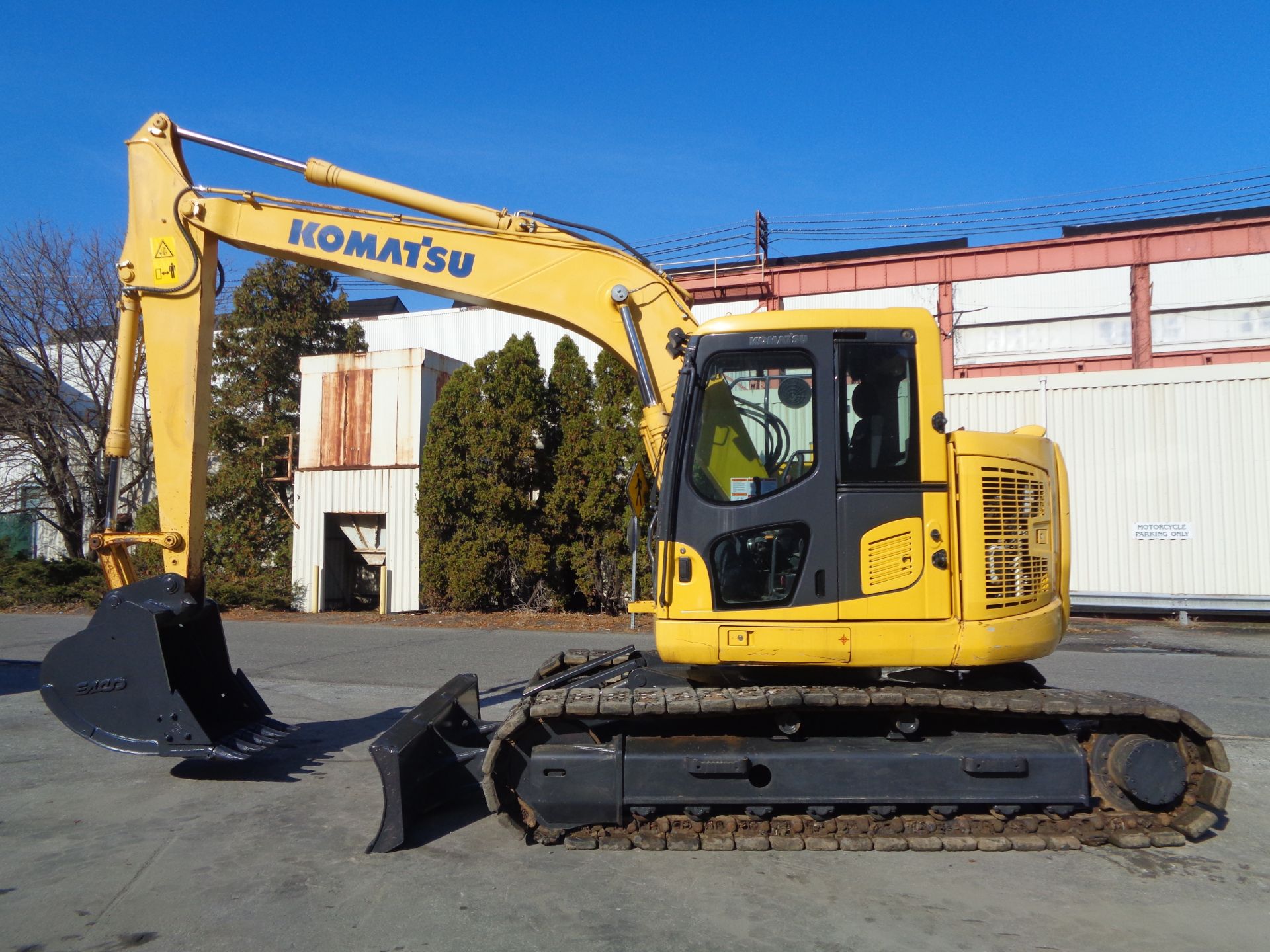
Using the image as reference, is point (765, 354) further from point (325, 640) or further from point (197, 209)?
point (325, 640)

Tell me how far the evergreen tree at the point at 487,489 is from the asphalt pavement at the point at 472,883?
9.70 metres

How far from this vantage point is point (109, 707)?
552cm

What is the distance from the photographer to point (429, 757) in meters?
5.18

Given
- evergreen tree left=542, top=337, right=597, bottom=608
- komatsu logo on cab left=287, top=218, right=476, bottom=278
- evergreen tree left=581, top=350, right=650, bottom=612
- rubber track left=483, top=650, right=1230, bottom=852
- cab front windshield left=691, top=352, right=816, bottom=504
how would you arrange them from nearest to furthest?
1. rubber track left=483, top=650, right=1230, bottom=852
2. cab front windshield left=691, top=352, right=816, bottom=504
3. komatsu logo on cab left=287, top=218, right=476, bottom=278
4. evergreen tree left=581, top=350, right=650, bottom=612
5. evergreen tree left=542, top=337, right=597, bottom=608

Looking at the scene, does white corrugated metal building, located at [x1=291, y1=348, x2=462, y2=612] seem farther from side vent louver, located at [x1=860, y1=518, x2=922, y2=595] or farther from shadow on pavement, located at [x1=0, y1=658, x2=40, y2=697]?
side vent louver, located at [x1=860, y1=518, x2=922, y2=595]

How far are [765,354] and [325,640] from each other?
1026 cm

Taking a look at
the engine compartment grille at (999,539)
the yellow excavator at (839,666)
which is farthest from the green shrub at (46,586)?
the engine compartment grille at (999,539)

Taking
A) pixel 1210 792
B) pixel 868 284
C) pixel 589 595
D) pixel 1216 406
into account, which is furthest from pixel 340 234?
pixel 868 284

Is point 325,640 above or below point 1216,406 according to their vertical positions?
below

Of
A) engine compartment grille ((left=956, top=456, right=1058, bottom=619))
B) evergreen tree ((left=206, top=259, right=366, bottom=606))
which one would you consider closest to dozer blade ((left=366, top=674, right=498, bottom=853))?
engine compartment grille ((left=956, top=456, right=1058, bottom=619))

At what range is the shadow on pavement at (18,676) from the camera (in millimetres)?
9219

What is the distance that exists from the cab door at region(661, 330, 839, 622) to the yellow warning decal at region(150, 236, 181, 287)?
371cm

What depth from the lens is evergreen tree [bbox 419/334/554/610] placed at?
16.2 m

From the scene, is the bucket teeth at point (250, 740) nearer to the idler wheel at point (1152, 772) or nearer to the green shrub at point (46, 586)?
the idler wheel at point (1152, 772)
